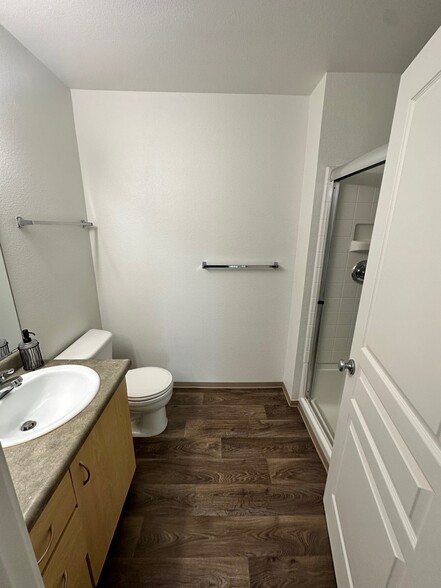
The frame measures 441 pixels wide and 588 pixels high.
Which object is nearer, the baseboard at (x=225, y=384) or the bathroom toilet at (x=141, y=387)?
the bathroom toilet at (x=141, y=387)

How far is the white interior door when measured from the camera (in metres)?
0.58

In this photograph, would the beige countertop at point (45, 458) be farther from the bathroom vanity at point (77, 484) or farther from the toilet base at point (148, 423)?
the toilet base at point (148, 423)

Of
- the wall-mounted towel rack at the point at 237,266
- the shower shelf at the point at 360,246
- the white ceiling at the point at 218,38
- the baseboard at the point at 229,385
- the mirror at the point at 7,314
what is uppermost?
the white ceiling at the point at 218,38

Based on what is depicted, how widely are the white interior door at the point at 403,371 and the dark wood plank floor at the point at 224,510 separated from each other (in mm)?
275

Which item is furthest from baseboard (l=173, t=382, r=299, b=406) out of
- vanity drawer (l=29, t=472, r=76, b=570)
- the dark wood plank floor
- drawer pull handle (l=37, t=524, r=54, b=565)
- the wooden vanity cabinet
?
drawer pull handle (l=37, t=524, r=54, b=565)

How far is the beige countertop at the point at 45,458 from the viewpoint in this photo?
2.05 feet

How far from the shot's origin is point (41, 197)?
134 cm

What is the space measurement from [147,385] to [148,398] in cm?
12

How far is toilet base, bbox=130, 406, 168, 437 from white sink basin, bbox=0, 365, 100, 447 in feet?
2.51

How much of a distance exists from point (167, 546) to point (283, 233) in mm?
1980

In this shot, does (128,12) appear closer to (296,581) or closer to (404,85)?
(404,85)

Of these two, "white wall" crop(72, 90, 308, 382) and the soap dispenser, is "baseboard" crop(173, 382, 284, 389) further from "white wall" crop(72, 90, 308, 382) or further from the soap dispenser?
the soap dispenser

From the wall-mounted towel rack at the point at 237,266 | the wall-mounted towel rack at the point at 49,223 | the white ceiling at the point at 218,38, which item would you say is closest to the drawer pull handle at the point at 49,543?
the wall-mounted towel rack at the point at 49,223

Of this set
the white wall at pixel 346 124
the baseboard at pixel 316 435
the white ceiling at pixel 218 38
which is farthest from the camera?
the baseboard at pixel 316 435
